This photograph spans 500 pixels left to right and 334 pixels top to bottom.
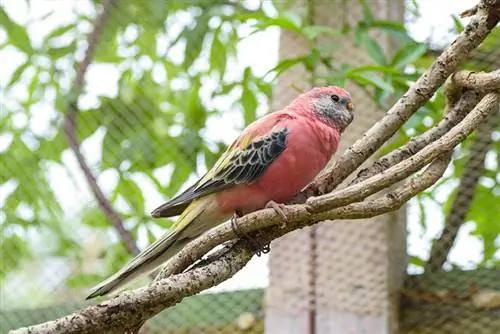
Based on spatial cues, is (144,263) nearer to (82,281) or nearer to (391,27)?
(391,27)

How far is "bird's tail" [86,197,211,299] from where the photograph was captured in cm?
116

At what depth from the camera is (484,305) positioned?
1.58 meters

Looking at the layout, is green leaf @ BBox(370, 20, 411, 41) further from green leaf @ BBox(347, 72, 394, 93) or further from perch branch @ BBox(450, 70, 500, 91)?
perch branch @ BBox(450, 70, 500, 91)

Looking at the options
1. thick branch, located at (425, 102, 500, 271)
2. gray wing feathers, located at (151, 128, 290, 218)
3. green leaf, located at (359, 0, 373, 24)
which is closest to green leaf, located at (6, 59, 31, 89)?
green leaf, located at (359, 0, 373, 24)

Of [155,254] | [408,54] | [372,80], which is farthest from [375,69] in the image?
[155,254]

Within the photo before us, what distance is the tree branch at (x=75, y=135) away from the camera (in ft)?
6.71

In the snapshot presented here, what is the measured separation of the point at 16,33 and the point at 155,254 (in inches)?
48.6

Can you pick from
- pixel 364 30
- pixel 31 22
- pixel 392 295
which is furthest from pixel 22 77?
pixel 392 295

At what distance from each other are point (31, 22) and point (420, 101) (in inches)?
55.8

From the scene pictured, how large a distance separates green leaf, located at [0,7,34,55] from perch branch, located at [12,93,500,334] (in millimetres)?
1404

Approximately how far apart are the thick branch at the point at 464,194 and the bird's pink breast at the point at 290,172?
1.34 ft

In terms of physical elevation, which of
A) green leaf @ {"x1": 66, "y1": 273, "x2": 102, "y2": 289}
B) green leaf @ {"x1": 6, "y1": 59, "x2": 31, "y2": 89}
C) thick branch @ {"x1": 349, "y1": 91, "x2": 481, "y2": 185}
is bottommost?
thick branch @ {"x1": 349, "y1": 91, "x2": 481, "y2": 185}

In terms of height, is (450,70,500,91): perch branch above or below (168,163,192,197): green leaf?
below

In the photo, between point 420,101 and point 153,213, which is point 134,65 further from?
point 420,101
